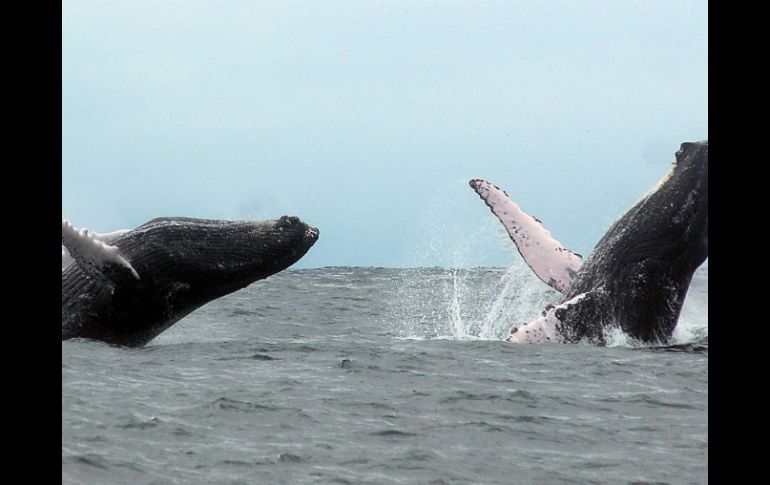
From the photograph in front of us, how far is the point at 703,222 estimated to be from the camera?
11695 millimetres

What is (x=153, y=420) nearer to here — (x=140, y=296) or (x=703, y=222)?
(x=140, y=296)

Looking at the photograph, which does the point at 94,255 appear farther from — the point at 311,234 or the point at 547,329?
the point at 547,329

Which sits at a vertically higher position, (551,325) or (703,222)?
(703,222)

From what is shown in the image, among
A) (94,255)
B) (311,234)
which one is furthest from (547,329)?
(94,255)

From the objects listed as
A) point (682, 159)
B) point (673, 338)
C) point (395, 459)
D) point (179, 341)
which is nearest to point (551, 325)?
point (673, 338)

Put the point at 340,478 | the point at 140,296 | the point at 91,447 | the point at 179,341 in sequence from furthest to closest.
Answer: the point at 179,341 < the point at 140,296 < the point at 91,447 < the point at 340,478

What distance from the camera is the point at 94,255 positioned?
10.4 metres

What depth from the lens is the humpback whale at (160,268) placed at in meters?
10.8

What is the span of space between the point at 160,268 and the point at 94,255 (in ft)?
2.90

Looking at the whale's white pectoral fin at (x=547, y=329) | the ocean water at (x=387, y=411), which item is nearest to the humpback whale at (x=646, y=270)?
the whale's white pectoral fin at (x=547, y=329)

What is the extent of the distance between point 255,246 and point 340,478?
5.64 metres

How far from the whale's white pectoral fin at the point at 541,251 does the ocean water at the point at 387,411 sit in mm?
1080
